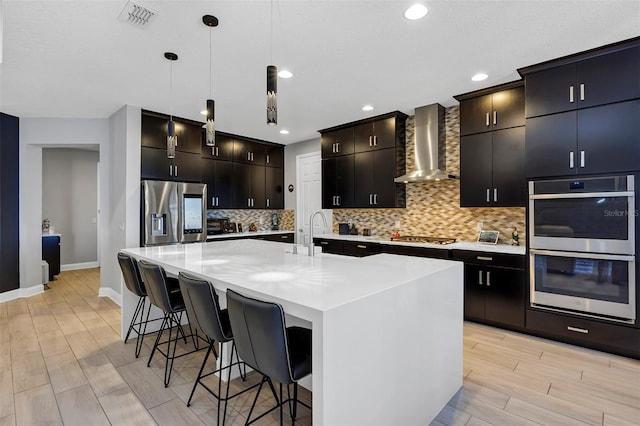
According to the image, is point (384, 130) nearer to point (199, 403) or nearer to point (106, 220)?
point (199, 403)

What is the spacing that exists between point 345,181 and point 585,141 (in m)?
3.06

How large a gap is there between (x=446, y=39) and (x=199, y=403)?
11.0 feet

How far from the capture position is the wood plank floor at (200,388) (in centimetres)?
210

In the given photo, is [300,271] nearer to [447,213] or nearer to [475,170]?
[475,170]

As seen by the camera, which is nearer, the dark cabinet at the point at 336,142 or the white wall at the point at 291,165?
the dark cabinet at the point at 336,142

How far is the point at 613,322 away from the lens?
286 cm

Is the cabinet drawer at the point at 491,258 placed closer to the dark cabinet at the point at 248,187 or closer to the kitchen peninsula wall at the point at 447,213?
the kitchen peninsula wall at the point at 447,213

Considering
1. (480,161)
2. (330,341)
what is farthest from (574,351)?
(330,341)

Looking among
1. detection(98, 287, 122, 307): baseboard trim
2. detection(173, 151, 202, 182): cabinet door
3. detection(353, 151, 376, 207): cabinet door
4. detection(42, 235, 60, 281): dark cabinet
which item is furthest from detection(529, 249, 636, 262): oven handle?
detection(42, 235, 60, 281): dark cabinet

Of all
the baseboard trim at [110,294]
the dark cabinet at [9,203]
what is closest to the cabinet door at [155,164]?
the baseboard trim at [110,294]

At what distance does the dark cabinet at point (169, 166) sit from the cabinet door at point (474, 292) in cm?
412

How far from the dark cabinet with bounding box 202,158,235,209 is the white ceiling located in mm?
1638

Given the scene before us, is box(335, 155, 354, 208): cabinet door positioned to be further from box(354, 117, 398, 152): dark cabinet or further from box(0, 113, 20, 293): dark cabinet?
box(0, 113, 20, 293): dark cabinet

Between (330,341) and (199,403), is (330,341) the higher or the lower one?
the higher one
